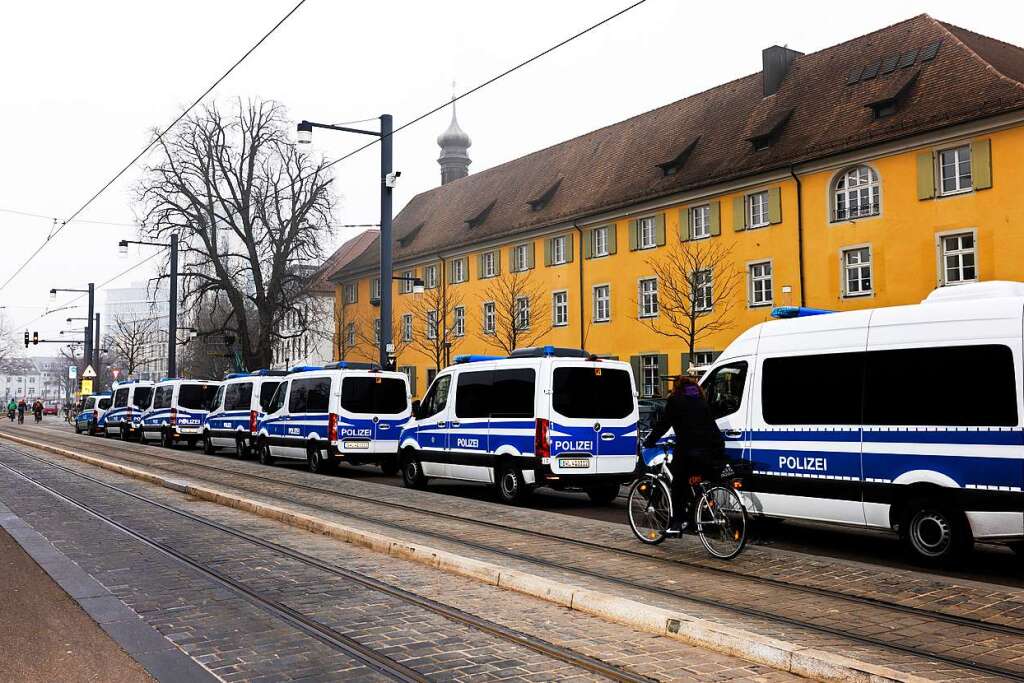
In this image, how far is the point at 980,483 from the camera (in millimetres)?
8703

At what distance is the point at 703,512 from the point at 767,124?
28.3 m

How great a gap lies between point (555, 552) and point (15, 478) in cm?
1336

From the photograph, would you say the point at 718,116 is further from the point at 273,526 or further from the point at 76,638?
the point at 76,638

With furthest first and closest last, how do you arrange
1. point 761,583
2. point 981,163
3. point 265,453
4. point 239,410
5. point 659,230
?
point 659,230, point 981,163, point 239,410, point 265,453, point 761,583

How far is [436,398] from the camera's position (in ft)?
54.6

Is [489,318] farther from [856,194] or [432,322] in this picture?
[856,194]

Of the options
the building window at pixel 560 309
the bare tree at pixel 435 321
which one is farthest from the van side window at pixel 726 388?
the bare tree at pixel 435 321

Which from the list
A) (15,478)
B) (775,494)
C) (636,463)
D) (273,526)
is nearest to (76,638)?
(273,526)

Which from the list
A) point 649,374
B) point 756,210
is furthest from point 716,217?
point 649,374

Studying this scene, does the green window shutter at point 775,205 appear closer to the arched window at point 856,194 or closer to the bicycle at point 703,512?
the arched window at point 856,194

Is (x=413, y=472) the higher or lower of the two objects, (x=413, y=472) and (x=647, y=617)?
the higher

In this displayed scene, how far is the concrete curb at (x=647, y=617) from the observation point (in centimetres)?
522

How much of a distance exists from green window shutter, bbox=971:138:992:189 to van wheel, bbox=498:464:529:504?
1912 cm

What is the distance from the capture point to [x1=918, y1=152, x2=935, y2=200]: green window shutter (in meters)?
28.4
